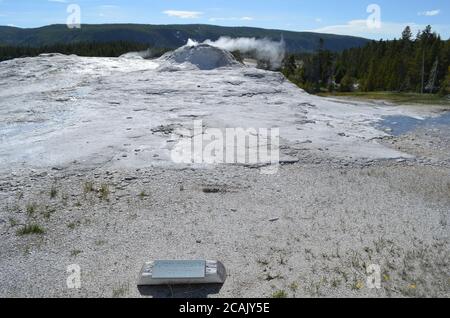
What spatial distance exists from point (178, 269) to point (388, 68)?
6109 centimetres

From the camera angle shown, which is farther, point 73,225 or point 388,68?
point 388,68

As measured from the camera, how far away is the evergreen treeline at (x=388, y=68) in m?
53.7

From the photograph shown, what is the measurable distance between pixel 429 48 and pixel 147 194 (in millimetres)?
58982

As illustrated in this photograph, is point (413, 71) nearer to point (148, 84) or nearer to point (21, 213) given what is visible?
point (148, 84)

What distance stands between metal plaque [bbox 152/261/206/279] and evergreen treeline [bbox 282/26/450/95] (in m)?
40.7

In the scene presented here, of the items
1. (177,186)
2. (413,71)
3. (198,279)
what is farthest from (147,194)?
(413,71)

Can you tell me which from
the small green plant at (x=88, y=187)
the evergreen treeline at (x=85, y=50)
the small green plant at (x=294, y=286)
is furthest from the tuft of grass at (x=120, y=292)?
the evergreen treeline at (x=85, y=50)

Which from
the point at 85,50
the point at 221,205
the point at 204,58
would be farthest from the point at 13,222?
the point at 85,50

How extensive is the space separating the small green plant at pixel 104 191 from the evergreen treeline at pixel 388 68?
3925cm

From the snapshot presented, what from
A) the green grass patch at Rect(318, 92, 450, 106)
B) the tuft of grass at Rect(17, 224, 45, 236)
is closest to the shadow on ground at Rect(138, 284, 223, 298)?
the tuft of grass at Rect(17, 224, 45, 236)

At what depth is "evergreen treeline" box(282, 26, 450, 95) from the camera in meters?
53.7

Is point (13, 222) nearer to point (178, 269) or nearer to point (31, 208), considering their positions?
point (31, 208)

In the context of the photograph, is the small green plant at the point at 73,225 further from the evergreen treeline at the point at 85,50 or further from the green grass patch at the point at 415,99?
the evergreen treeline at the point at 85,50

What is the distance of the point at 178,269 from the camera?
6.43 meters
